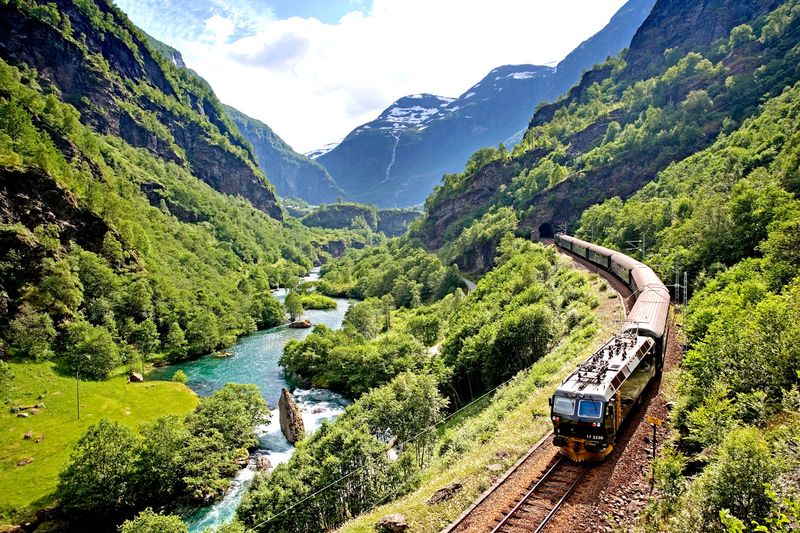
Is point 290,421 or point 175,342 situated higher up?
point 175,342

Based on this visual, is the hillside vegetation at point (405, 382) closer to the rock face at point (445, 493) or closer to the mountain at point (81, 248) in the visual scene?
the rock face at point (445, 493)

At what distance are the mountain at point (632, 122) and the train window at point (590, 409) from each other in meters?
105

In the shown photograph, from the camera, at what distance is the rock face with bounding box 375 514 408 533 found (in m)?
17.1

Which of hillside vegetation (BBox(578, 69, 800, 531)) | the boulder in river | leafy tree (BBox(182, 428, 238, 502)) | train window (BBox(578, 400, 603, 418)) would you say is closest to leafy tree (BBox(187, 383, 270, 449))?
leafy tree (BBox(182, 428, 238, 502))

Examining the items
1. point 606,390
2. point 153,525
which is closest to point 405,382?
point 153,525

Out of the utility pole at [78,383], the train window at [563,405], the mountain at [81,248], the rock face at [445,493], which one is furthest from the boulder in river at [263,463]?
the mountain at [81,248]

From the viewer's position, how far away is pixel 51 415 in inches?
2014

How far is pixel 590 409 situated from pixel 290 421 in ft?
139

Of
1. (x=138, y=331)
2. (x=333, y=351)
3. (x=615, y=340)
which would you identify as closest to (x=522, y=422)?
(x=615, y=340)

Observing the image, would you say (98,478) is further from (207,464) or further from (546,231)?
(546,231)

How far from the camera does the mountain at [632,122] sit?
349ft

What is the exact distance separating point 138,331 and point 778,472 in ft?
306

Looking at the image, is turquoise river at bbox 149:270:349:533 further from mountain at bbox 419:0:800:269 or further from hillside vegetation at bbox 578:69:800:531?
mountain at bbox 419:0:800:269

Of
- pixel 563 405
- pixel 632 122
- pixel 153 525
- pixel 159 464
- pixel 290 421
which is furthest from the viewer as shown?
pixel 632 122
